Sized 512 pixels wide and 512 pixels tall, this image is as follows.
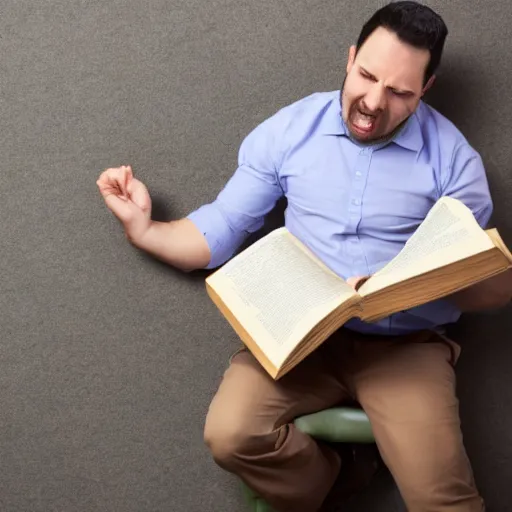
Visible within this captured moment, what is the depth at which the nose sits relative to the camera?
1.19 metres

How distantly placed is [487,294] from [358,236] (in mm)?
233

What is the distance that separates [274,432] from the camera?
49.7 inches

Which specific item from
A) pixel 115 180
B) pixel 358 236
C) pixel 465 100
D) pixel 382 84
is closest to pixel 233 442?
pixel 358 236

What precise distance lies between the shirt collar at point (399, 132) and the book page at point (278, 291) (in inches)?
8.2

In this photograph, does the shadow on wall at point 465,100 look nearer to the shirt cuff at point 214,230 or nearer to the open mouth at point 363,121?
the open mouth at point 363,121

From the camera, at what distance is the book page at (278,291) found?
1.11 m

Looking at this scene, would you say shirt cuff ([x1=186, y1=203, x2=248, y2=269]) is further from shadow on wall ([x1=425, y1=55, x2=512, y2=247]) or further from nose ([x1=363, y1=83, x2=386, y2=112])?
shadow on wall ([x1=425, y1=55, x2=512, y2=247])

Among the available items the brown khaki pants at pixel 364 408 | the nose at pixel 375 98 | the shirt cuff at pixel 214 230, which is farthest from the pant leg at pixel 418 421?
the nose at pixel 375 98

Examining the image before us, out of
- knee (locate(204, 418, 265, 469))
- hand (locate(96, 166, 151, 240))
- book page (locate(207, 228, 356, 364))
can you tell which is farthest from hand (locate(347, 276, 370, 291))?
hand (locate(96, 166, 151, 240))

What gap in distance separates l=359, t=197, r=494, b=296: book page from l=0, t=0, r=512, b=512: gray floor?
38 cm

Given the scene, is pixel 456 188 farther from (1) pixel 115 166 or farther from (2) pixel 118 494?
(2) pixel 118 494

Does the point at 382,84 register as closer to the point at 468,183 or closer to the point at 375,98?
the point at 375,98

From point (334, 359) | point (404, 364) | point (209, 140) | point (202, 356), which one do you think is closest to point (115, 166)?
point (209, 140)

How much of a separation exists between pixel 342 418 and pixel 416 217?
368mm
